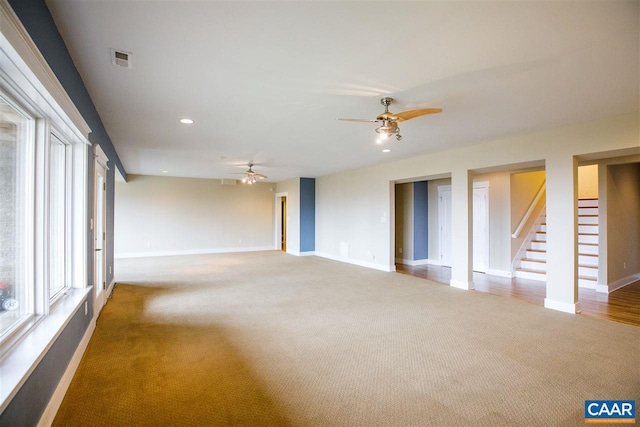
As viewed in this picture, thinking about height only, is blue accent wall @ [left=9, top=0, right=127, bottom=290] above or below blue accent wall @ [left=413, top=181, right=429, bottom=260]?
above

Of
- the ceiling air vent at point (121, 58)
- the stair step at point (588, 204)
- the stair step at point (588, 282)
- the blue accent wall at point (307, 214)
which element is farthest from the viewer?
the blue accent wall at point (307, 214)

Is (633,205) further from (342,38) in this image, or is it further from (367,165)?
(342,38)

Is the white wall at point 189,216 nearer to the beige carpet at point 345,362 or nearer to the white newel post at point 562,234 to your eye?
the beige carpet at point 345,362

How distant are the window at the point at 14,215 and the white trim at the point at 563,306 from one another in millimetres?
5419

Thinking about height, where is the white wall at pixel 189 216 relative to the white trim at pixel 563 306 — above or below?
above

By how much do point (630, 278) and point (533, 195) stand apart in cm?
223

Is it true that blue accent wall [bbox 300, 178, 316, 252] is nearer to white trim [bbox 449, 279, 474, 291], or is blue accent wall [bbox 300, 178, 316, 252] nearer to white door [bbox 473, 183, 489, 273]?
white door [bbox 473, 183, 489, 273]

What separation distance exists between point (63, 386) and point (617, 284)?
25.3ft

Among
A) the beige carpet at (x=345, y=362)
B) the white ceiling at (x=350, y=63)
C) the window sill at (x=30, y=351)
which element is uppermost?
the white ceiling at (x=350, y=63)

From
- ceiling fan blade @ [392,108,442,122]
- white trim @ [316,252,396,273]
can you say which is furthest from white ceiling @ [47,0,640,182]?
white trim @ [316,252,396,273]

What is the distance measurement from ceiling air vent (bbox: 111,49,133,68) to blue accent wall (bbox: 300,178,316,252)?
23.5 feet

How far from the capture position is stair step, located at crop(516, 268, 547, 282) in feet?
19.7

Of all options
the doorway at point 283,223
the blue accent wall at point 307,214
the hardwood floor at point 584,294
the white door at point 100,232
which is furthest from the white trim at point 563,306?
the doorway at point 283,223

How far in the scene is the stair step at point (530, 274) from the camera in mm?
6004
